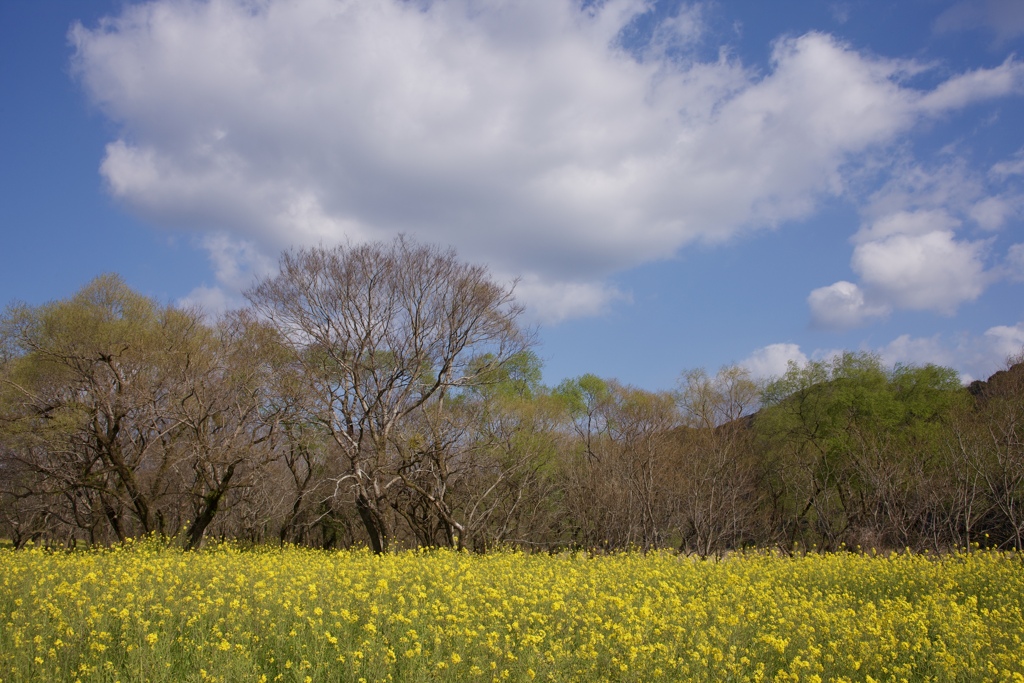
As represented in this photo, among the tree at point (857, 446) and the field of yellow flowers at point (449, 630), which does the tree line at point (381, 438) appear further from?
the field of yellow flowers at point (449, 630)

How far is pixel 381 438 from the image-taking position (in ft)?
59.2

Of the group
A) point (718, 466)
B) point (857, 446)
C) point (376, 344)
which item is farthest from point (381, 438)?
point (857, 446)

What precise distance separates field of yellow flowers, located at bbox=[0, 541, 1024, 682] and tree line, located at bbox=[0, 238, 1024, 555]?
29.2ft

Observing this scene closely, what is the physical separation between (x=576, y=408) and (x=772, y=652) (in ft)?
93.9

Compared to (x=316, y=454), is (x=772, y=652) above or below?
below

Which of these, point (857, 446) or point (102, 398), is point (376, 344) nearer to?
point (102, 398)

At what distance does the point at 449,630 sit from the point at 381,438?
12.1 metres

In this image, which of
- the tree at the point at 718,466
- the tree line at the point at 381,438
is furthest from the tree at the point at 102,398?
the tree at the point at 718,466

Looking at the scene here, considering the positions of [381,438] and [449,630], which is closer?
[449,630]

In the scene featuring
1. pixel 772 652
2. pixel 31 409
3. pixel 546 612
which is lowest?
pixel 772 652

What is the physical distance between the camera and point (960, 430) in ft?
78.1

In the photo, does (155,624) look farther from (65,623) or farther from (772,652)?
(772,652)

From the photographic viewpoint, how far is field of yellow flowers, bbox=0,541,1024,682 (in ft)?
18.7

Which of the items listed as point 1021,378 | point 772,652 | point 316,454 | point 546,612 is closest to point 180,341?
point 316,454
